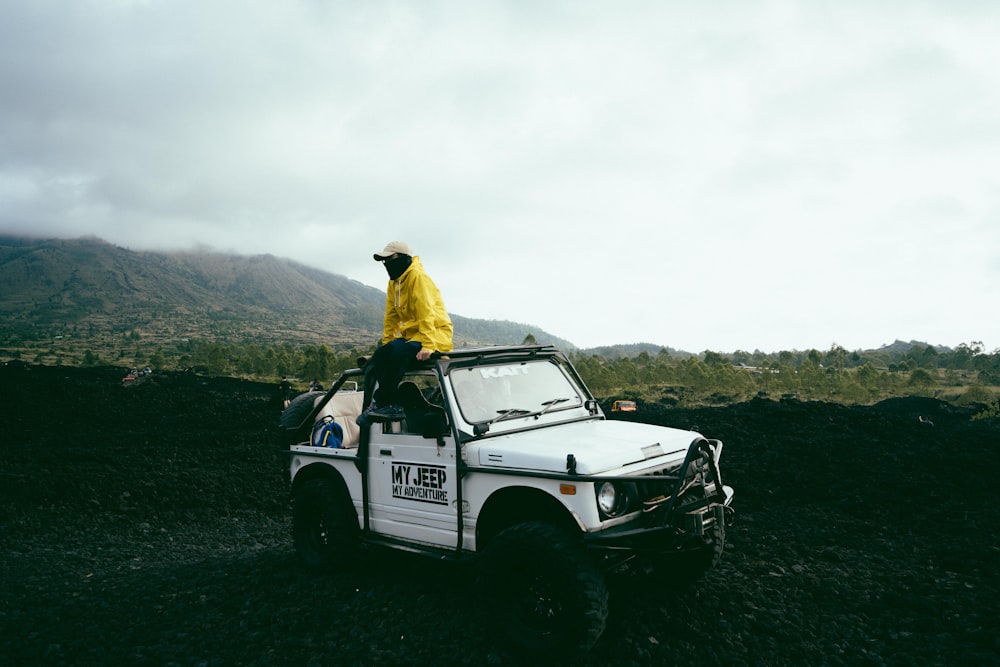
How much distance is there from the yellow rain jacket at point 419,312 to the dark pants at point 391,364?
12cm

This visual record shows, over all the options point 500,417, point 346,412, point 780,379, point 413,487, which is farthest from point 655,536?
point 780,379

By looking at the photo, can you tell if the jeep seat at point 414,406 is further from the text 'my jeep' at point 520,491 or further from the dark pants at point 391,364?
the dark pants at point 391,364

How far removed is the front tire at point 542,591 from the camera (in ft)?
13.9

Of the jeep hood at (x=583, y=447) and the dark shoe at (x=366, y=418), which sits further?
the dark shoe at (x=366, y=418)

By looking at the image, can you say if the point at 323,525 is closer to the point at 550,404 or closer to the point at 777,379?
the point at 550,404

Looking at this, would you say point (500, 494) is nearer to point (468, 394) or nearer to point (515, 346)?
point (468, 394)

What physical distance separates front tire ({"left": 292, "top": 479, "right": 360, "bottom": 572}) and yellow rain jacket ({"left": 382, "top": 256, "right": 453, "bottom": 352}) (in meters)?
1.67

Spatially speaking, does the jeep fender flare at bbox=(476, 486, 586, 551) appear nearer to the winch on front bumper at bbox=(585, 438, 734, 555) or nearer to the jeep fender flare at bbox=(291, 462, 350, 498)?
the winch on front bumper at bbox=(585, 438, 734, 555)

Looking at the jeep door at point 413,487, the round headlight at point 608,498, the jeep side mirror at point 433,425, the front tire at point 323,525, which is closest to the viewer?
the round headlight at point 608,498

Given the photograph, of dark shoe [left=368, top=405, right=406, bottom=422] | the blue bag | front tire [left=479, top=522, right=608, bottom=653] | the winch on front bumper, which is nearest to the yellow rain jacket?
dark shoe [left=368, top=405, right=406, bottom=422]

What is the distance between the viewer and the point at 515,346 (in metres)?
6.18

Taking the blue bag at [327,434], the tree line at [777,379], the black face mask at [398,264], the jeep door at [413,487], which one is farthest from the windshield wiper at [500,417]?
the tree line at [777,379]

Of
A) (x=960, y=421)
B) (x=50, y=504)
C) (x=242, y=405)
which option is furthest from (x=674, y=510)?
(x=242, y=405)

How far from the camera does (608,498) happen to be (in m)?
4.55
